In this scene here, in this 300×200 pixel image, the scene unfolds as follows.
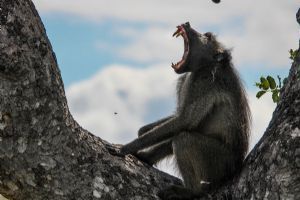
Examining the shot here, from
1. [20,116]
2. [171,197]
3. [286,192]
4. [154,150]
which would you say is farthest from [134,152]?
[286,192]

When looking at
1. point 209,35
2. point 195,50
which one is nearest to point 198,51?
point 195,50

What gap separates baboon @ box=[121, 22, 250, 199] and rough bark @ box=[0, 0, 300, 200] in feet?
2.29

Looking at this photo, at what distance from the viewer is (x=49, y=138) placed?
3.86 meters

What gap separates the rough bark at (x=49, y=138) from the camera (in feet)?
12.1

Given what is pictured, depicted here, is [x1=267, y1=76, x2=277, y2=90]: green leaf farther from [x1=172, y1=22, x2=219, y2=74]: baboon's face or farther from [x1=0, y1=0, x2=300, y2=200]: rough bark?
[x1=172, y1=22, x2=219, y2=74]: baboon's face

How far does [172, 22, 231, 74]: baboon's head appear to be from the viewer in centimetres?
614

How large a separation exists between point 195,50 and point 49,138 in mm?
2832

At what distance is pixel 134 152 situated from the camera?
205 inches

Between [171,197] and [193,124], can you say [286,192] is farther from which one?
[193,124]

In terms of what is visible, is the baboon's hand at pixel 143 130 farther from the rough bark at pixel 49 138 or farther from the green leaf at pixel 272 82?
the rough bark at pixel 49 138

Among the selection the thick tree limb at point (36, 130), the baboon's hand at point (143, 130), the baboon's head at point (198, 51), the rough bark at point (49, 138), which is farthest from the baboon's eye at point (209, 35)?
the thick tree limb at point (36, 130)

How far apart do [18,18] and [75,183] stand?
1141 mm

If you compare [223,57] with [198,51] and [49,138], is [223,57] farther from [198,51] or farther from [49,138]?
[49,138]

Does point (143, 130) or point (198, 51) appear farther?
point (198, 51)
